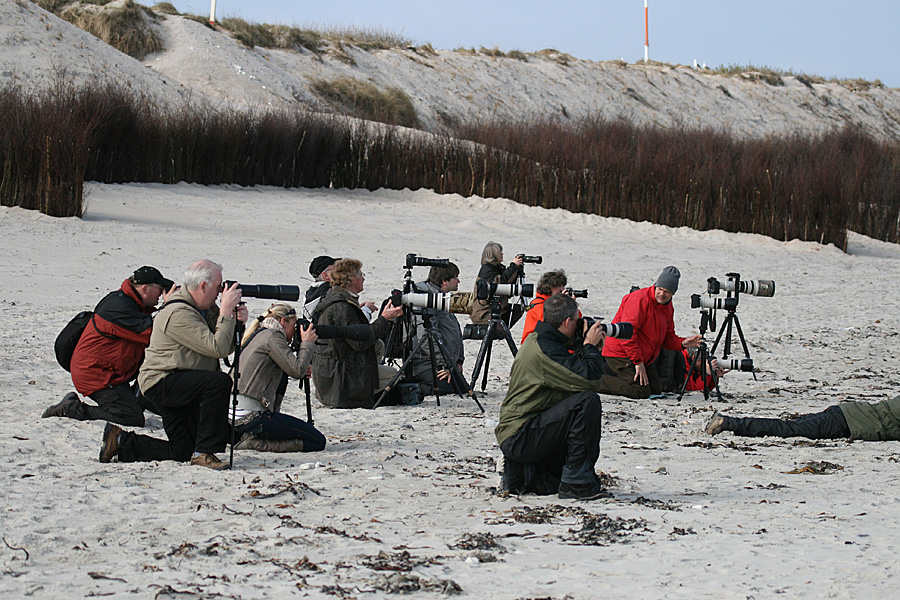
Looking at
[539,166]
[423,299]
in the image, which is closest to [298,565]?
[423,299]

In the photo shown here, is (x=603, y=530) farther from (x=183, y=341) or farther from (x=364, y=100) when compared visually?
(x=364, y=100)

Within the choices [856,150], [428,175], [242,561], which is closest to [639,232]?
[428,175]

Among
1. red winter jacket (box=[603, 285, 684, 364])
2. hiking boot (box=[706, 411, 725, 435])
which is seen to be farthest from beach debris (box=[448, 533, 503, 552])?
red winter jacket (box=[603, 285, 684, 364])

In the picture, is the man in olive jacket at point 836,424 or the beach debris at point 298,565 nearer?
the beach debris at point 298,565

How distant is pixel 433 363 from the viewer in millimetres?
7680

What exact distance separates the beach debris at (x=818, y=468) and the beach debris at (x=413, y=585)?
2.81 metres

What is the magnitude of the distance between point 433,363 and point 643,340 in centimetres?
179

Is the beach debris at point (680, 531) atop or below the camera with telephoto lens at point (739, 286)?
below

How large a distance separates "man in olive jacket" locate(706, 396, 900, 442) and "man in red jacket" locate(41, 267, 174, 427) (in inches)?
148

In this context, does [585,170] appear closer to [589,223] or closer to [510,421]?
[589,223]

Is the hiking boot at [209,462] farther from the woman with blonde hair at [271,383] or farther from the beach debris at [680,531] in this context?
the beach debris at [680,531]

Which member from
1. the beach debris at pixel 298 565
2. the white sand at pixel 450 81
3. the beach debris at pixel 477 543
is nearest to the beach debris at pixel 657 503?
the beach debris at pixel 477 543

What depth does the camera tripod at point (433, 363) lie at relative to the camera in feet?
24.7

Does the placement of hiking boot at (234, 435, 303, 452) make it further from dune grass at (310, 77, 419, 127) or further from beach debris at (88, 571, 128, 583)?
dune grass at (310, 77, 419, 127)
